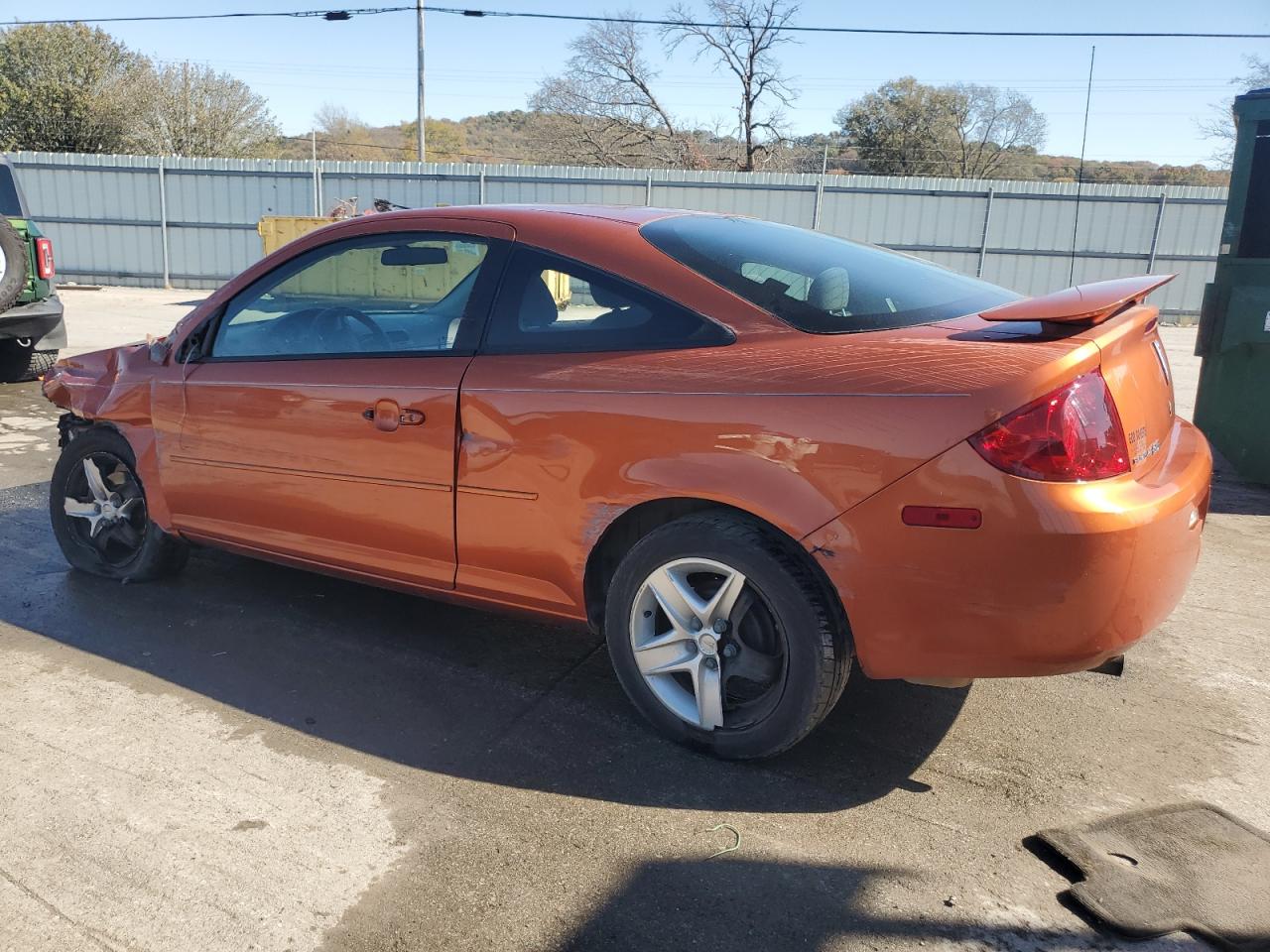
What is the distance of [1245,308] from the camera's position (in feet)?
21.0

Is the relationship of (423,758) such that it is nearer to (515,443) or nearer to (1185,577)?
(515,443)

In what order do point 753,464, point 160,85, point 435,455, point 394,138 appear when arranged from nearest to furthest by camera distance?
point 753,464, point 435,455, point 160,85, point 394,138

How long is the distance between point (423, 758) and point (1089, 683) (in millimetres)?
2315

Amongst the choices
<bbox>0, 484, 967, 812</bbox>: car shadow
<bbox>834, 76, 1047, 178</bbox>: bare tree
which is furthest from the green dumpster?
<bbox>834, 76, 1047, 178</bbox>: bare tree

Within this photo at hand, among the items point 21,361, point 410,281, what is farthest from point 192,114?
point 410,281

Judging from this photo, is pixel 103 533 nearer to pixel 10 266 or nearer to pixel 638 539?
pixel 638 539

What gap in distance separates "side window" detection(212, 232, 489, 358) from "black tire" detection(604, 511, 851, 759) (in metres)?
1.03

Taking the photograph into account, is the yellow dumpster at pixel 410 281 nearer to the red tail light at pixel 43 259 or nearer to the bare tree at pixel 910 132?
A: the red tail light at pixel 43 259

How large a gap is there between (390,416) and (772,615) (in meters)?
1.40

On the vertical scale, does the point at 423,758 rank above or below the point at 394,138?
below

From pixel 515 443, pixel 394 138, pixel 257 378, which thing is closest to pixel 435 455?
pixel 515 443

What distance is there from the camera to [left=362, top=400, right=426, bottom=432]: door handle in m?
3.28

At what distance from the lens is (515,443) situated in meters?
3.11

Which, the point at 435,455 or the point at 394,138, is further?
the point at 394,138
